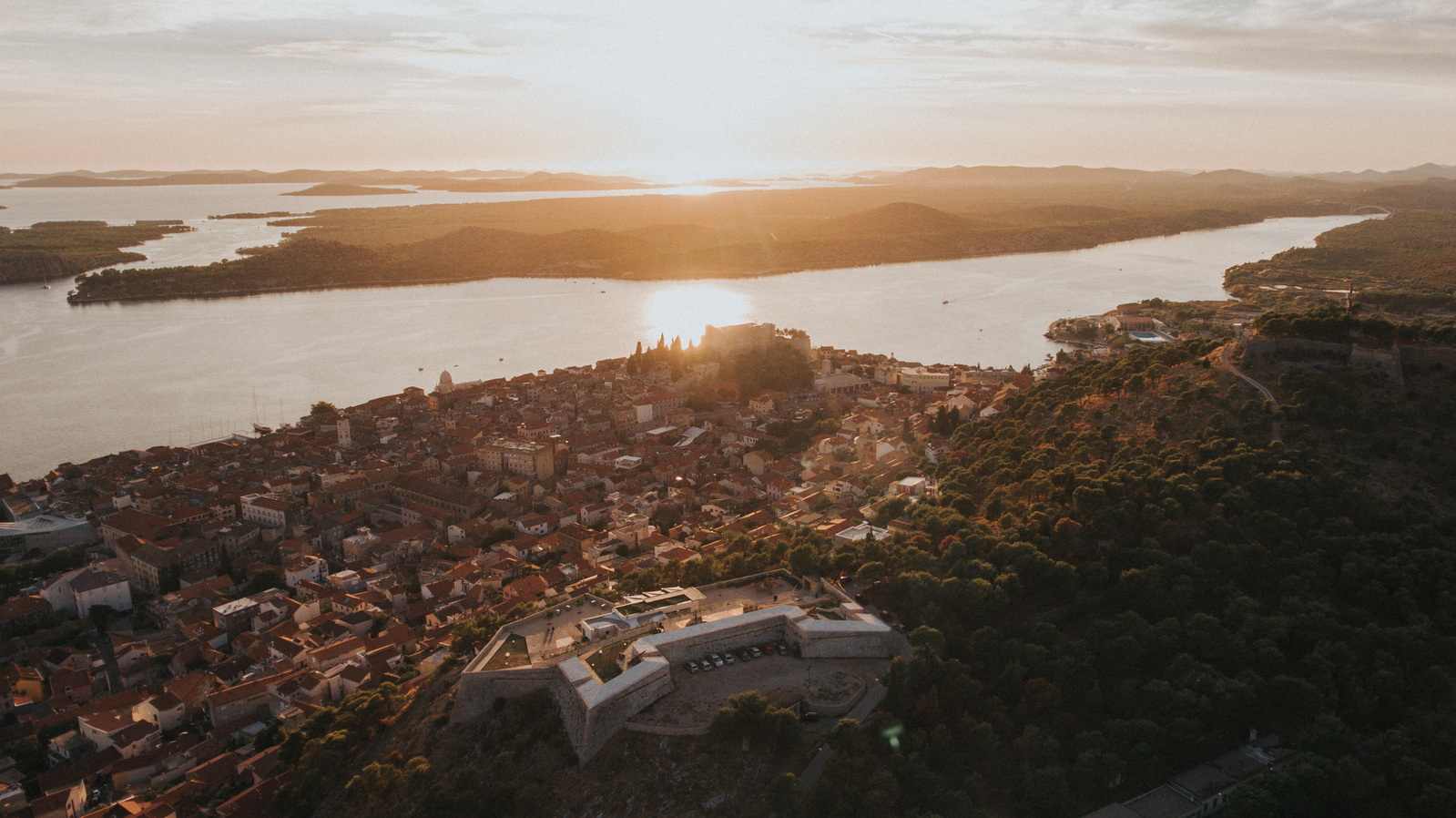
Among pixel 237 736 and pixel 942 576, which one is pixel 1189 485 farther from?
pixel 237 736

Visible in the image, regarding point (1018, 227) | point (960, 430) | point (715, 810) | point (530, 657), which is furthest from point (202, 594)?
point (1018, 227)

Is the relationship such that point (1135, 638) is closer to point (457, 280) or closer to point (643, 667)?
point (643, 667)

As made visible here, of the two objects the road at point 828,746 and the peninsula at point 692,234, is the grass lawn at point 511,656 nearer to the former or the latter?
the road at point 828,746

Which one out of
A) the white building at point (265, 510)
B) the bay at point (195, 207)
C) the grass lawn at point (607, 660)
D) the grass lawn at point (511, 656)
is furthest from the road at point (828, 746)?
the bay at point (195, 207)

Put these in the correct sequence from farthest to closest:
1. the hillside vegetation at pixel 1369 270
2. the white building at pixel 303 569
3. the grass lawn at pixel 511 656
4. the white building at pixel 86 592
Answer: the hillside vegetation at pixel 1369 270
the white building at pixel 303 569
the white building at pixel 86 592
the grass lawn at pixel 511 656

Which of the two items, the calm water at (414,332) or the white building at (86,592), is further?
the calm water at (414,332)

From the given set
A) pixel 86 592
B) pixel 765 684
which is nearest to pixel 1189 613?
pixel 765 684
